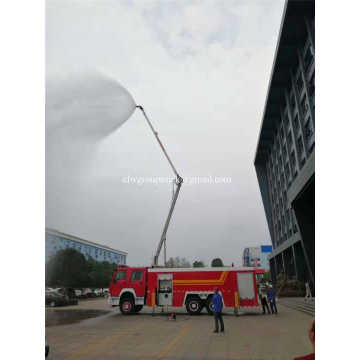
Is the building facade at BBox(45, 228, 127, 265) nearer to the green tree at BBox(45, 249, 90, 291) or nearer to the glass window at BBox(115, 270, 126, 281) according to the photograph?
the green tree at BBox(45, 249, 90, 291)

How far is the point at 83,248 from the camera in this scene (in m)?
12.9

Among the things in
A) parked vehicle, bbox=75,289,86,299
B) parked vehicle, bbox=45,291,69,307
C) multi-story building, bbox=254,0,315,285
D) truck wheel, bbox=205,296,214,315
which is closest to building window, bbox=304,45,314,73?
multi-story building, bbox=254,0,315,285

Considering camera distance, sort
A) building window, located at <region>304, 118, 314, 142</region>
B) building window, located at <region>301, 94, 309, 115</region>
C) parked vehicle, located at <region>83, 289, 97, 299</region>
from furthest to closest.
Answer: building window, located at <region>304, 118, 314, 142</region> < building window, located at <region>301, 94, 309, 115</region> < parked vehicle, located at <region>83, 289, 97, 299</region>

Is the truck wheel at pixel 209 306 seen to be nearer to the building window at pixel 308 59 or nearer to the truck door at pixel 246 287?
the truck door at pixel 246 287

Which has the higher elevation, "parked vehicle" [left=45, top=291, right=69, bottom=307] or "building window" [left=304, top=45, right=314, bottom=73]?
"building window" [left=304, top=45, right=314, bottom=73]

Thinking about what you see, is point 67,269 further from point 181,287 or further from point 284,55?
point 284,55

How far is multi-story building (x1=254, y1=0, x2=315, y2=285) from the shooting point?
808 inches

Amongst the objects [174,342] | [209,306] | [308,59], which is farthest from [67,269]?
[308,59]

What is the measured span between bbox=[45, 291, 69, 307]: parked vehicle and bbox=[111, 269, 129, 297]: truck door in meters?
8.27

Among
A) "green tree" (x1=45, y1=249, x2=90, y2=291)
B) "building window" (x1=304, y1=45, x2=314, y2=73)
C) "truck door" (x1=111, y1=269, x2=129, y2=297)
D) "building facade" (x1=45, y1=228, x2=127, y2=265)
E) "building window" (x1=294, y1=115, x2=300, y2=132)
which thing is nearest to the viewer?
"building facade" (x1=45, y1=228, x2=127, y2=265)

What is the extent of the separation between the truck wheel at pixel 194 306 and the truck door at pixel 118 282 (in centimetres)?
336

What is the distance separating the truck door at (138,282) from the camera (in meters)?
15.6

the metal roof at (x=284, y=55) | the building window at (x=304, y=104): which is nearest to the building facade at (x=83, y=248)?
the metal roof at (x=284, y=55)
